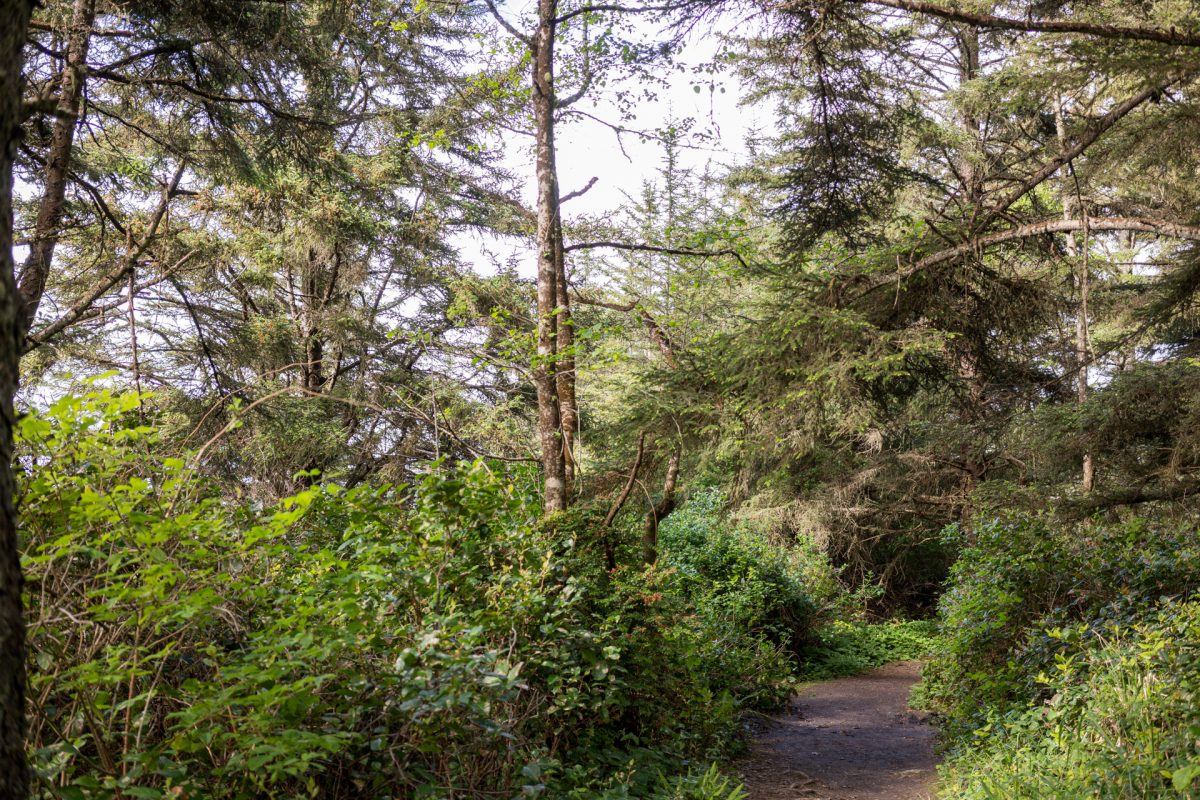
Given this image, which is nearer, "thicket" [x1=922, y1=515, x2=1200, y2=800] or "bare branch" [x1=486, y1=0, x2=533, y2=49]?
"thicket" [x1=922, y1=515, x2=1200, y2=800]

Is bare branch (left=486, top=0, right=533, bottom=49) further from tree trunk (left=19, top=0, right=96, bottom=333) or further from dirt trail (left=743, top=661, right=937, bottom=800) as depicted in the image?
dirt trail (left=743, top=661, right=937, bottom=800)

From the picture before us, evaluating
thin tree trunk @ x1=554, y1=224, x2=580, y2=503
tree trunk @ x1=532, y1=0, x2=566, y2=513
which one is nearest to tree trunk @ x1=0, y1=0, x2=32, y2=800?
thin tree trunk @ x1=554, y1=224, x2=580, y2=503

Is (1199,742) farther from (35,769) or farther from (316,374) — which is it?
(316,374)

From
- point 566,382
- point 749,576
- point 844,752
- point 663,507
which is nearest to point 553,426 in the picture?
point 566,382

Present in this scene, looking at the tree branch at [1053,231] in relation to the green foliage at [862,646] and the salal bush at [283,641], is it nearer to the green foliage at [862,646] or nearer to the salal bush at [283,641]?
the salal bush at [283,641]

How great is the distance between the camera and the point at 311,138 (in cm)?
846

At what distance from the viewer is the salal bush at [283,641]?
278 centimetres

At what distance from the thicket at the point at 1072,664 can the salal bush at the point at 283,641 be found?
7.55 ft

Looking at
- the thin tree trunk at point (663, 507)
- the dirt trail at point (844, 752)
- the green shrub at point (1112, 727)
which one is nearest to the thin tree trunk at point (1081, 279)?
the green shrub at point (1112, 727)

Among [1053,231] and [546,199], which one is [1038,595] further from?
[546,199]

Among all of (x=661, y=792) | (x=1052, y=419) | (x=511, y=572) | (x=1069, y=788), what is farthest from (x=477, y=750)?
(x=1052, y=419)

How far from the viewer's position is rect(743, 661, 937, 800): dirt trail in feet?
23.1

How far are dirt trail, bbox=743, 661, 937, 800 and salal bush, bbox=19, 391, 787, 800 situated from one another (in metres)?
2.08

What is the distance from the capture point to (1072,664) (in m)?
6.13
